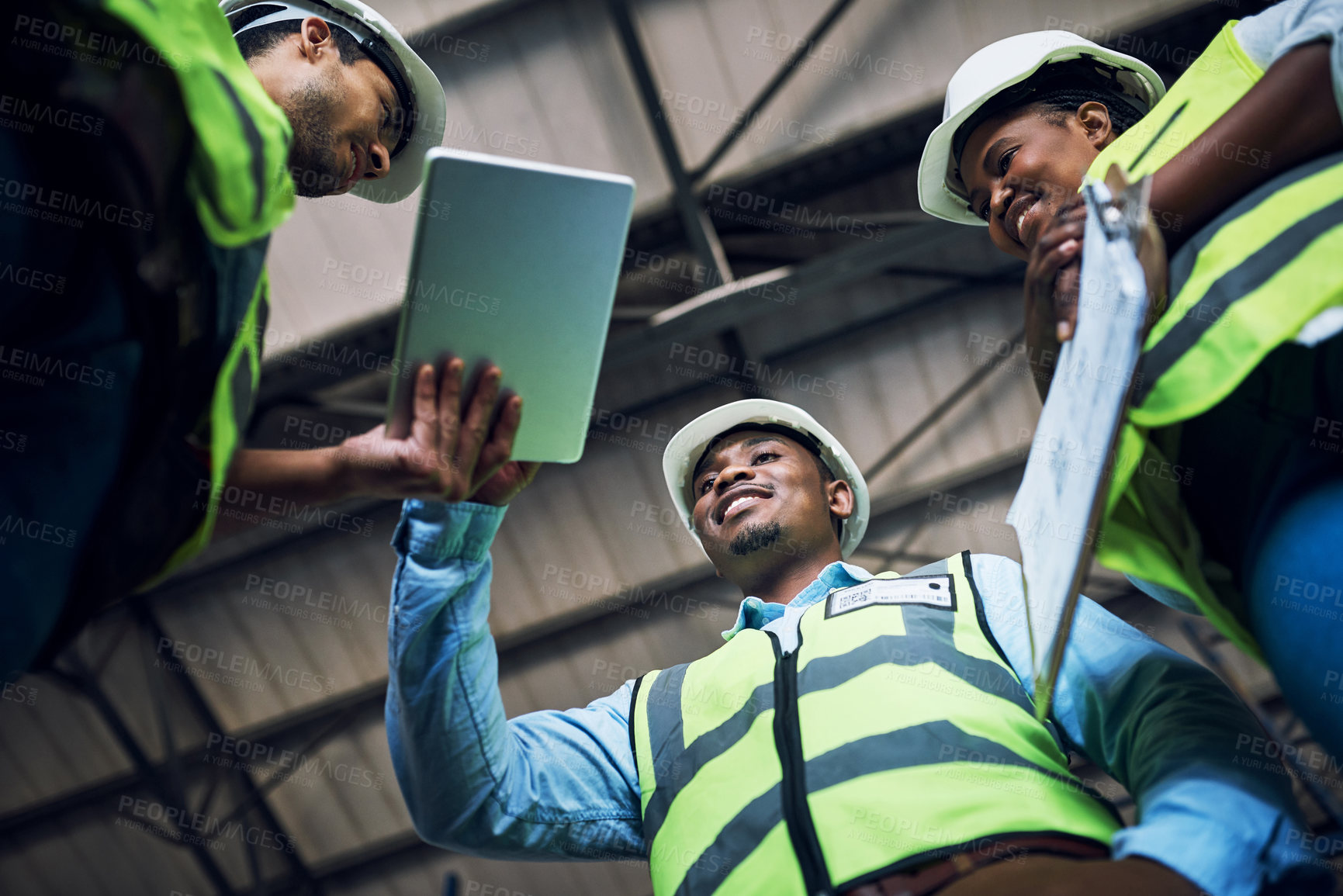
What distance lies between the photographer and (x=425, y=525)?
211 cm

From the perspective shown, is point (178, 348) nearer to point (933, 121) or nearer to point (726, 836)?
point (726, 836)

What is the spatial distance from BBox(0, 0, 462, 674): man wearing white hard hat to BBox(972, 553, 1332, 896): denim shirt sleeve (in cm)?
161

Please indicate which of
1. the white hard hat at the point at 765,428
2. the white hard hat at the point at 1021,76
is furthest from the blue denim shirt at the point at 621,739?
the white hard hat at the point at 1021,76

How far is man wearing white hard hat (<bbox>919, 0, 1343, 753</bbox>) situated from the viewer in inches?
51.6

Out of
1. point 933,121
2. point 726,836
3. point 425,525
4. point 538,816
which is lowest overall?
point 933,121

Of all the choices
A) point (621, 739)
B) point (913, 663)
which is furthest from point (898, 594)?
point (621, 739)

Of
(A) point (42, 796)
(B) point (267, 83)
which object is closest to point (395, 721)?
(B) point (267, 83)

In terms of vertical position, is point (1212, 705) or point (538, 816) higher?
point (1212, 705)

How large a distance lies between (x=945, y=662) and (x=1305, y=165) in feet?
3.93

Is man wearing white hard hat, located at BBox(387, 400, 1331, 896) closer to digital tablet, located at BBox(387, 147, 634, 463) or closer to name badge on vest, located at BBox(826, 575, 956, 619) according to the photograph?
name badge on vest, located at BBox(826, 575, 956, 619)

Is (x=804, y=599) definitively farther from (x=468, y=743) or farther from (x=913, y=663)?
(x=468, y=743)

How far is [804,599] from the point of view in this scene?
107 inches

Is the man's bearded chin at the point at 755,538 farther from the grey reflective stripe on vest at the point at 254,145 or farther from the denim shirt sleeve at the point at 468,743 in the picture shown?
the grey reflective stripe on vest at the point at 254,145

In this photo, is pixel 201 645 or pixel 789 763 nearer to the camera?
pixel 789 763
